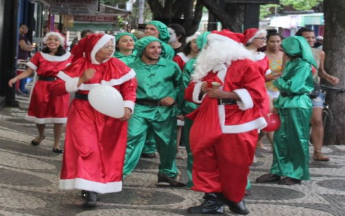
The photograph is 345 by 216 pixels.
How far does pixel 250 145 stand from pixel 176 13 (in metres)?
19.9

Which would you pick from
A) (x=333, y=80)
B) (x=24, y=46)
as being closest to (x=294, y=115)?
(x=333, y=80)

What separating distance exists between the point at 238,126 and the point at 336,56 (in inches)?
251

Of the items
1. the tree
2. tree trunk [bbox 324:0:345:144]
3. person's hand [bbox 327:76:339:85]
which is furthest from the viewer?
the tree

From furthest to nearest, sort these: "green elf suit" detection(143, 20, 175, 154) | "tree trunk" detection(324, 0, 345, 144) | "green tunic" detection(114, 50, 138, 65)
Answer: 1. "tree trunk" detection(324, 0, 345, 144)
2. "green tunic" detection(114, 50, 138, 65)
3. "green elf suit" detection(143, 20, 175, 154)

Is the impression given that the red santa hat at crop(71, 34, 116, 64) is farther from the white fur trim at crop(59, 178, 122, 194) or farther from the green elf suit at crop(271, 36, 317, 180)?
the green elf suit at crop(271, 36, 317, 180)

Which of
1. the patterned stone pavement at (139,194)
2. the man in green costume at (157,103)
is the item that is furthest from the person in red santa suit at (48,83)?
the man in green costume at (157,103)

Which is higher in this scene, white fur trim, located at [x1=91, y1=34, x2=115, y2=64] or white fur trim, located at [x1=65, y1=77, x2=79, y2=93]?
white fur trim, located at [x1=91, y1=34, x2=115, y2=64]

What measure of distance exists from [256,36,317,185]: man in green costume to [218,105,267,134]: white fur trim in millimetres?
1985

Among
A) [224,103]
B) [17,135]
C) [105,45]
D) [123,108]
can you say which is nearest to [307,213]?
[224,103]

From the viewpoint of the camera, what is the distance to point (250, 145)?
723cm

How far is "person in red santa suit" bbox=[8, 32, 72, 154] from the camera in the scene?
1091 cm

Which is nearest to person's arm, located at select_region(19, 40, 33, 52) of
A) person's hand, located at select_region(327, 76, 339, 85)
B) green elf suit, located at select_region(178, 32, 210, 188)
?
person's hand, located at select_region(327, 76, 339, 85)

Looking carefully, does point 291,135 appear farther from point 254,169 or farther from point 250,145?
point 250,145

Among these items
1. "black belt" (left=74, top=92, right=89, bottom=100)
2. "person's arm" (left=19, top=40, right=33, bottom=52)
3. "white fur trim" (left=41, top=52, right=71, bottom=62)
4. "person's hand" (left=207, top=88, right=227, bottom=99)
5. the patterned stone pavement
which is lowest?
the patterned stone pavement
